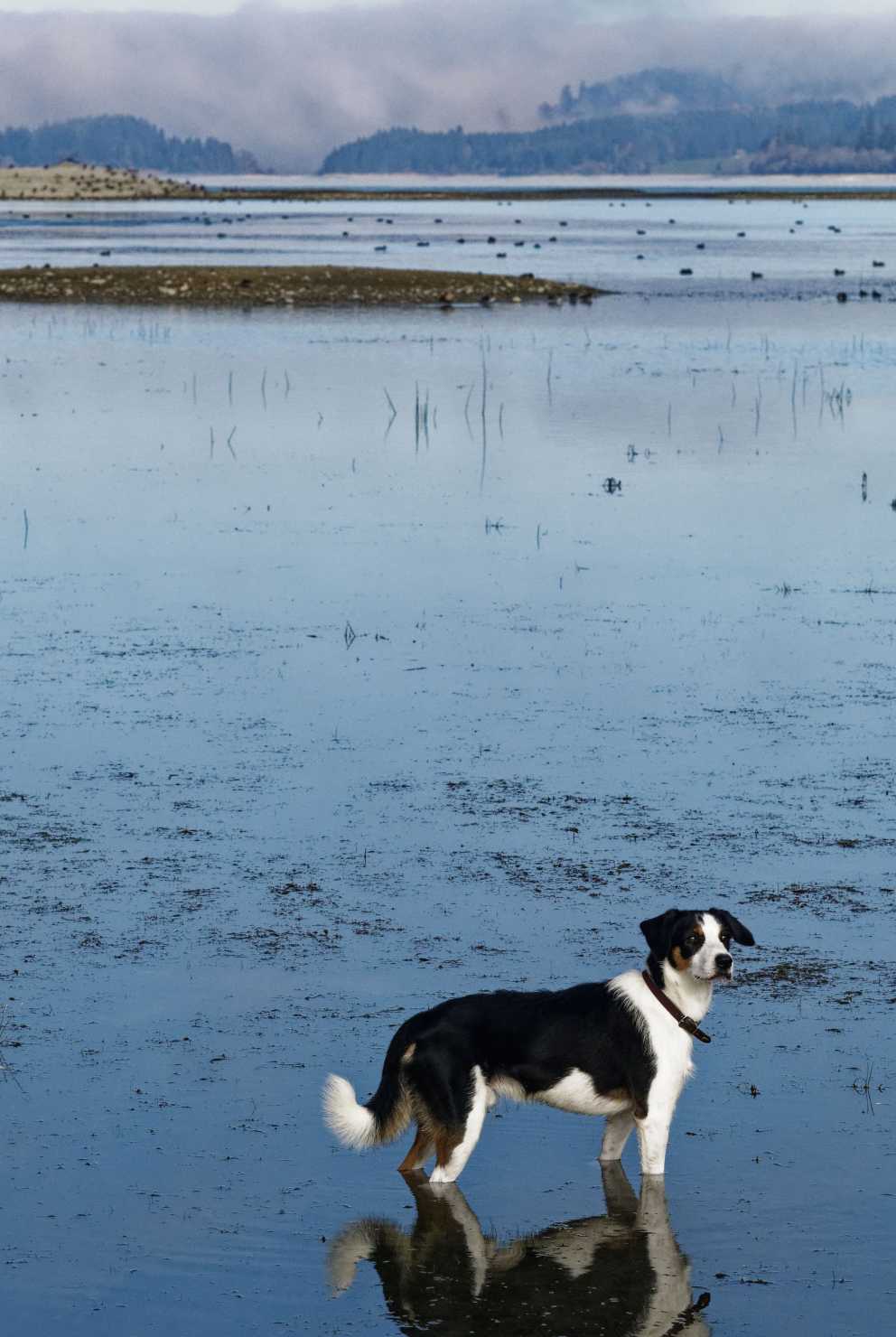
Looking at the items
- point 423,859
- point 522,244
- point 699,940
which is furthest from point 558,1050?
point 522,244

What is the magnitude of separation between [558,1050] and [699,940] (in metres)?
0.74

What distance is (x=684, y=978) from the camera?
27.1 ft

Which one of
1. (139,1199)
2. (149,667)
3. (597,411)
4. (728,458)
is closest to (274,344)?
(597,411)

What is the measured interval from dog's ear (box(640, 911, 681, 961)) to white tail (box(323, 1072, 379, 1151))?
4.52 ft

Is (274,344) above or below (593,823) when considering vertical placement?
above

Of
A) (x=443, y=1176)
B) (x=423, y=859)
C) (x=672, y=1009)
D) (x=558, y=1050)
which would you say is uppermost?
(x=672, y=1009)

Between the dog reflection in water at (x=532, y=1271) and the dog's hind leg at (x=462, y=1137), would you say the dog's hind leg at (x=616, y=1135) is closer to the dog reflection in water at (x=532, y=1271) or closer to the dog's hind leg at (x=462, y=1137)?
the dog reflection in water at (x=532, y=1271)

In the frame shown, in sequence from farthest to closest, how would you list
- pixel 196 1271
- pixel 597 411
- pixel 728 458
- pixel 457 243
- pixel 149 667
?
pixel 457 243 < pixel 597 411 < pixel 728 458 < pixel 149 667 < pixel 196 1271

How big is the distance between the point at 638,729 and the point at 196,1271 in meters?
8.17

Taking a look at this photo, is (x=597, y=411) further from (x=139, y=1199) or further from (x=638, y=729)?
(x=139, y=1199)

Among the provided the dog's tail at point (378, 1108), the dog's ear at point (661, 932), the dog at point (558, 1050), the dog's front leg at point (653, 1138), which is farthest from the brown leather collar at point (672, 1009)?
the dog's tail at point (378, 1108)

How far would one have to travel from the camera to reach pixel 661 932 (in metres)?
8.30

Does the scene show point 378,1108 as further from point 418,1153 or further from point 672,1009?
point 672,1009

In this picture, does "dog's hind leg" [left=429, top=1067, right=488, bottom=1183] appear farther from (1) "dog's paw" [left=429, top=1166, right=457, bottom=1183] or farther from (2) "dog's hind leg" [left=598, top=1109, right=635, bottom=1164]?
(2) "dog's hind leg" [left=598, top=1109, right=635, bottom=1164]
